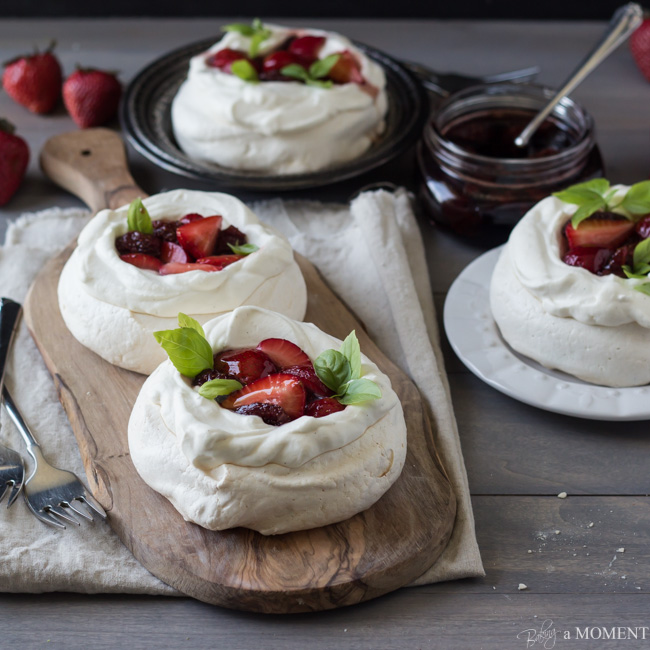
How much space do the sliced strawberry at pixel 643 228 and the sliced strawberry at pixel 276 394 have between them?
3.17 ft

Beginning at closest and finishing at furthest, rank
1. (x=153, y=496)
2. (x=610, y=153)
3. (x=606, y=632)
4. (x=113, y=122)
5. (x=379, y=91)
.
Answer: (x=606, y=632) < (x=153, y=496) < (x=379, y=91) < (x=610, y=153) < (x=113, y=122)

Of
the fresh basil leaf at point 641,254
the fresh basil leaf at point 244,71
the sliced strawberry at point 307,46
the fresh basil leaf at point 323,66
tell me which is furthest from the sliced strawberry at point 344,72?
the fresh basil leaf at point 641,254

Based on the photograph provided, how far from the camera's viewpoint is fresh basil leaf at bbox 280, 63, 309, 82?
8.83 feet

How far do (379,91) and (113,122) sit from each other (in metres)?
1.09

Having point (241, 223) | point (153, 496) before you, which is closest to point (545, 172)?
point (241, 223)

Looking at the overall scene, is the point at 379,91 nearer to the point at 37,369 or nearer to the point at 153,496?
the point at 37,369

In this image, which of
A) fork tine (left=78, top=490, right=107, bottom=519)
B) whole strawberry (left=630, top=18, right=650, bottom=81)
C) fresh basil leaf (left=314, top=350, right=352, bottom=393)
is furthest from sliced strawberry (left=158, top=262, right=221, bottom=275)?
whole strawberry (left=630, top=18, right=650, bottom=81)

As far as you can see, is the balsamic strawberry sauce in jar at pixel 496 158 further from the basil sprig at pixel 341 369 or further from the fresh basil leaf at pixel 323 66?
the basil sprig at pixel 341 369

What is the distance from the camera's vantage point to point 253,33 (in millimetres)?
2867

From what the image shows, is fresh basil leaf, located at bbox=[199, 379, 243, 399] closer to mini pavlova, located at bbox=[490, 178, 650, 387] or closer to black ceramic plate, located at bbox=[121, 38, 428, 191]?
mini pavlova, located at bbox=[490, 178, 650, 387]

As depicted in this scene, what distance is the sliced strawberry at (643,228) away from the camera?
2.00 metres

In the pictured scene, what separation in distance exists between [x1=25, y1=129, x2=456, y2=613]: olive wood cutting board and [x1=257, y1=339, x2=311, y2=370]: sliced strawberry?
0.33 meters

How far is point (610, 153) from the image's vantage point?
298 centimetres

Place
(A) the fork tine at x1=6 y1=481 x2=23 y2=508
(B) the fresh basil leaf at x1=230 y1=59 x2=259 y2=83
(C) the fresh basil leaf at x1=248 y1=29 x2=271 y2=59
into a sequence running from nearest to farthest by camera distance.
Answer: (A) the fork tine at x1=6 y1=481 x2=23 y2=508 < (B) the fresh basil leaf at x1=230 y1=59 x2=259 y2=83 < (C) the fresh basil leaf at x1=248 y1=29 x2=271 y2=59
